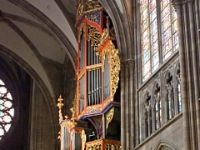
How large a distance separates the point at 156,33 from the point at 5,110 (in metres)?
11.9

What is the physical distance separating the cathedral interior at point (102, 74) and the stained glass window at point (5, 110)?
44 millimetres

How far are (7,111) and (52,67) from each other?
3.11 m

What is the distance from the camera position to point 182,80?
13.8 m

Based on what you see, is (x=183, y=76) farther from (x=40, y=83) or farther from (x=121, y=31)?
(x=40, y=83)

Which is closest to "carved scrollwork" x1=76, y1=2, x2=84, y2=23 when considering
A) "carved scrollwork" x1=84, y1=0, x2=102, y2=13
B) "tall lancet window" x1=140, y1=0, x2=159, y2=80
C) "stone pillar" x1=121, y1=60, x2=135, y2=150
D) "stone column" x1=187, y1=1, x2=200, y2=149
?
"carved scrollwork" x1=84, y1=0, x2=102, y2=13

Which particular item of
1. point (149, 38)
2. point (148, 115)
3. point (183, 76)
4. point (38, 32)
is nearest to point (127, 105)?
point (148, 115)

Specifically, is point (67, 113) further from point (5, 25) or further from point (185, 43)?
point (185, 43)

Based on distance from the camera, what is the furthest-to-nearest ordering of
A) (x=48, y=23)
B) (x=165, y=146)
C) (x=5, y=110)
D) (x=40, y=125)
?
1. (x=5, y=110)
2. (x=40, y=125)
3. (x=48, y=23)
4. (x=165, y=146)

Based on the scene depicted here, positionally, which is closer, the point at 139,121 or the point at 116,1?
the point at 139,121

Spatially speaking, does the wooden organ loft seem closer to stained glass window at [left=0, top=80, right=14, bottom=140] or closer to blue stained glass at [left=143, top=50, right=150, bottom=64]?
blue stained glass at [left=143, top=50, right=150, bottom=64]

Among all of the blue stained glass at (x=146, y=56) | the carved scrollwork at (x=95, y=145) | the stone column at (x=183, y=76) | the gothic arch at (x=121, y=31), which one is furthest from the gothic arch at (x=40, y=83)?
the stone column at (x=183, y=76)

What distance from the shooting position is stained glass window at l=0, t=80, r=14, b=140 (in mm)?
26406

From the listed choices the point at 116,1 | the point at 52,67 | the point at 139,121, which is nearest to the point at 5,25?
the point at 52,67

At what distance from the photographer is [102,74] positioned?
18500 millimetres
